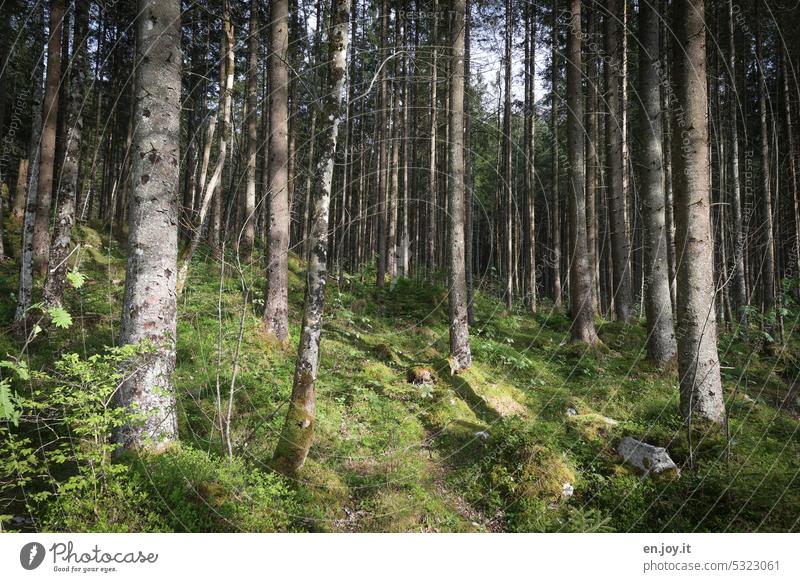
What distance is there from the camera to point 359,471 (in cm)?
557

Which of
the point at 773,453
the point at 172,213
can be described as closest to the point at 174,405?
the point at 172,213

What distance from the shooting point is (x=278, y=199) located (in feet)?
32.0

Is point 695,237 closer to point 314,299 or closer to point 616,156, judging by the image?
point 314,299

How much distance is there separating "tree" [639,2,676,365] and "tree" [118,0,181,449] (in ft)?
32.9

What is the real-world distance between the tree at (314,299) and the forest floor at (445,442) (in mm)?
358

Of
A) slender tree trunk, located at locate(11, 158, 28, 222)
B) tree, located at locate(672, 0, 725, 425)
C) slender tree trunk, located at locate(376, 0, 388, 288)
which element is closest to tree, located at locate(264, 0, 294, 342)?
slender tree trunk, located at locate(376, 0, 388, 288)

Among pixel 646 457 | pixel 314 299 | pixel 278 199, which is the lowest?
pixel 646 457

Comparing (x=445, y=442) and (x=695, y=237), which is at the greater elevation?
(x=695, y=237)

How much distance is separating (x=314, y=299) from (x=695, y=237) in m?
5.51

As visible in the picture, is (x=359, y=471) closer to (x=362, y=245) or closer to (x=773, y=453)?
(x=773, y=453)

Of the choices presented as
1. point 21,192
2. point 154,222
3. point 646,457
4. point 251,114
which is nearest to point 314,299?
point 154,222

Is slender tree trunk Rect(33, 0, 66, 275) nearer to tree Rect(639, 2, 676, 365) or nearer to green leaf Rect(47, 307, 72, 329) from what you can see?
green leaf Rect(47, 307, 72, 329)

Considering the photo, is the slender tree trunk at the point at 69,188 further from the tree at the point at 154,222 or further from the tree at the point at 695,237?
the tree at the point at 695,237

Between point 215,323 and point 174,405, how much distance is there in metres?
5.21
